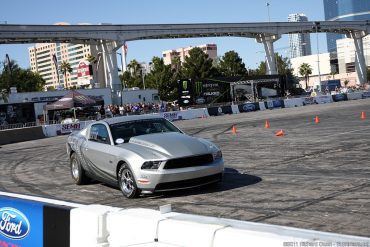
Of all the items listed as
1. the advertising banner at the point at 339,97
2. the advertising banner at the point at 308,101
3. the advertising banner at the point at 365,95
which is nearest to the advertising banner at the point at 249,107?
the advertising banner at the point at 308,101

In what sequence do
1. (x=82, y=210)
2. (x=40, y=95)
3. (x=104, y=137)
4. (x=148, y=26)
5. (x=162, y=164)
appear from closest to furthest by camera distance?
(x=82, y=210) → (x=162, y=164) → (x=104, y=137) → (x=40, y=95) → (x=148, y=26)

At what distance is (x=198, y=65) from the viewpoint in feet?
343

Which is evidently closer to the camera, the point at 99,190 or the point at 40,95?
the point at 99,190

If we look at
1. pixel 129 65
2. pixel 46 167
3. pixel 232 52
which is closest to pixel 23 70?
pixel 129 65

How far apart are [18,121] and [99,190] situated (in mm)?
43876

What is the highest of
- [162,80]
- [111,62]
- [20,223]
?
[111,62]

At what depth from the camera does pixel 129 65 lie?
136m

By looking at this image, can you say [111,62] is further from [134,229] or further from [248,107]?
[134,229]

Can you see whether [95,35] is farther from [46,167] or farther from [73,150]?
[73,150]

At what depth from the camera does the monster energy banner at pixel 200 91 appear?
54.9 metres

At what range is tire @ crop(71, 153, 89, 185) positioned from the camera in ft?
33.7

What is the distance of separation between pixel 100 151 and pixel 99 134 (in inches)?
21.8

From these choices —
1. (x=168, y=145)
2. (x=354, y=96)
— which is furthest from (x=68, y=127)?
(x=354, y=96)

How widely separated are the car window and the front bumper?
158 centimetres
